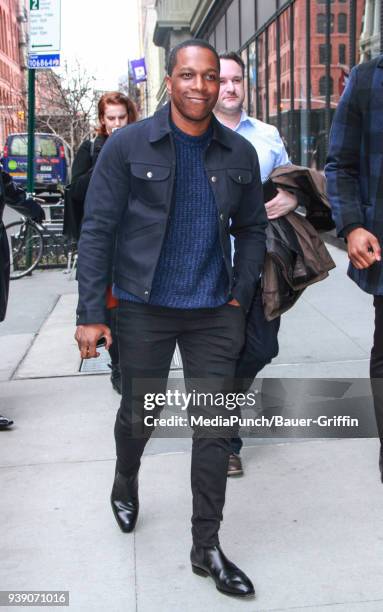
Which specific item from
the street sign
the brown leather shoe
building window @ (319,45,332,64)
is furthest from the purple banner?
the brown leather shoe

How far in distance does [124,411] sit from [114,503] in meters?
0.48

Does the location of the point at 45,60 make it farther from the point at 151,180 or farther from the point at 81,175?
the point at 151,180

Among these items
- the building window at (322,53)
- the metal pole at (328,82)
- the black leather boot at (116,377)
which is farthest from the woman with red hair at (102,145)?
the building window at (322,53)

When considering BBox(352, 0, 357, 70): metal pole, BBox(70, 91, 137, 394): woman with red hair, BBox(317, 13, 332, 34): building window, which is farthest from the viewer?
BBox(317, 13, 332, 34): building window

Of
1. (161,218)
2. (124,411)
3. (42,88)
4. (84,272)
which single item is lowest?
(124,411)

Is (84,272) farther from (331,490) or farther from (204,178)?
(331,490)

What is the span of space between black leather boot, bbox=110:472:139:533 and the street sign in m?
8.01

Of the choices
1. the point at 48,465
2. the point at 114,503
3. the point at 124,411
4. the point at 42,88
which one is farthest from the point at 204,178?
the point at 42,88

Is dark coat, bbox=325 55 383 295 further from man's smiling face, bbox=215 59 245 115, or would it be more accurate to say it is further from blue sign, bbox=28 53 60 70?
blue sign, bbox=28 53 60 70

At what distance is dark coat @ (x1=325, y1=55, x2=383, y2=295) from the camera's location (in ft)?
11.3

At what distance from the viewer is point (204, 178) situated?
9.37 ft

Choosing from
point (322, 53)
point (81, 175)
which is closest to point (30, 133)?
point (322, 53)

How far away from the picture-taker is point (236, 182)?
9.56ft

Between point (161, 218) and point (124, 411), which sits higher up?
point (161, 218)
